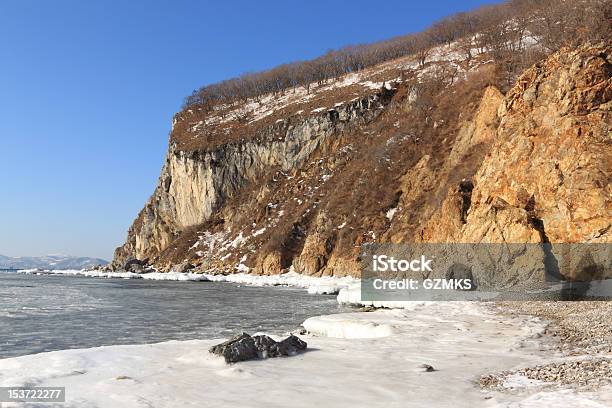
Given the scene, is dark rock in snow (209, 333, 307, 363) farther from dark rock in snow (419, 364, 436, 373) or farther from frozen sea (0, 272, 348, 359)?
frozen sea (0, 272, 348, 359)

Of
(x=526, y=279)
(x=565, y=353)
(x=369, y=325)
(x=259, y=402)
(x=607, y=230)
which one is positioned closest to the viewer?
(x=259, y=402)

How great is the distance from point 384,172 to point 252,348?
175 feet

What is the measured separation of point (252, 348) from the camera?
11.0 metres

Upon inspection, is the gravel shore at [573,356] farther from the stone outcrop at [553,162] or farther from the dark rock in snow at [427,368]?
the stone outcrop at [553,162]

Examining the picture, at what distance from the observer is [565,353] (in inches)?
448

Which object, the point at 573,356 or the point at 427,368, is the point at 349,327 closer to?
the point at 427,368

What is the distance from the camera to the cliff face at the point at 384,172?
99.2ft

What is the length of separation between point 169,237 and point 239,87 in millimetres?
57870

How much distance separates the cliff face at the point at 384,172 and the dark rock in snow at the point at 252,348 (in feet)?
71.4

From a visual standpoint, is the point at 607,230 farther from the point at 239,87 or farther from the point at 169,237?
the point at 239,87

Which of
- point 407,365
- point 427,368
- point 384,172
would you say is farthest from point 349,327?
point 384,172

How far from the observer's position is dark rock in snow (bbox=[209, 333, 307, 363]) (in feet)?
35.0

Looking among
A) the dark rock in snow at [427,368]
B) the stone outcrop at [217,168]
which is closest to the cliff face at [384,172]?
the stone outcrop at [217,168]

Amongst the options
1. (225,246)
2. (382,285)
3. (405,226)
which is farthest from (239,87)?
(382,285)
